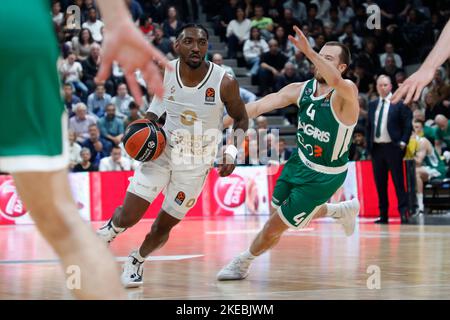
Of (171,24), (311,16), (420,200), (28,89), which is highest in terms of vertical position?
(311,16)

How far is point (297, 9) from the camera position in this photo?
21.3 meters

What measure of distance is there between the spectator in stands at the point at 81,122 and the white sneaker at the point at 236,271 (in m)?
9.94

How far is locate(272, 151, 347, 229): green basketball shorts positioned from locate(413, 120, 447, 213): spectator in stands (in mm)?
8199

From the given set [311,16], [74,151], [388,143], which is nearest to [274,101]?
[388,143]

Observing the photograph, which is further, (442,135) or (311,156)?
(442,135)

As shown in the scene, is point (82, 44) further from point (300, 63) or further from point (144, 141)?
point (144, 141)

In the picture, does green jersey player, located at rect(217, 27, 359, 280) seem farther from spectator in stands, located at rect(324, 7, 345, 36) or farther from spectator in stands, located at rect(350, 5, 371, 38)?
spectator in stands, located at rect(350, 5, 371, 38)

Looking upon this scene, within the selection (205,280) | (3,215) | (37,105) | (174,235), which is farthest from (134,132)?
(3,215)

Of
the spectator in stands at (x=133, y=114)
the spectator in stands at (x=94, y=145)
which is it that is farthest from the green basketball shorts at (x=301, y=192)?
the spectator in stands at (x=133, y=114)

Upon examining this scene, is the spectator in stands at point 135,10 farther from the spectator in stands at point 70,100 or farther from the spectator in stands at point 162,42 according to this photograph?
the spectator in stands at point 70,100

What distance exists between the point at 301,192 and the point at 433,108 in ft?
37.3

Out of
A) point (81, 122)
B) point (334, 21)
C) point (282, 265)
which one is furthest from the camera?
point (334, 21)

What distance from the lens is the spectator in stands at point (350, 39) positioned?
20125mm

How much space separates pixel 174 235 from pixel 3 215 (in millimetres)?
4244
